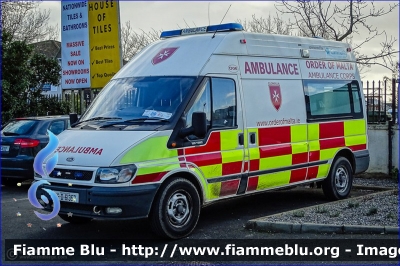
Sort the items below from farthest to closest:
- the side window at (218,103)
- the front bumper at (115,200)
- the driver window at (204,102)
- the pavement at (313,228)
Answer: the side window at (218,103)
the driver window at (204,102)
the pavement at (313,228)
the front bumper at (115,200)

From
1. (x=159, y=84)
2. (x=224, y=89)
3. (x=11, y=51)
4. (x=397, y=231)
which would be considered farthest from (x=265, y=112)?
(x=11, y=51)

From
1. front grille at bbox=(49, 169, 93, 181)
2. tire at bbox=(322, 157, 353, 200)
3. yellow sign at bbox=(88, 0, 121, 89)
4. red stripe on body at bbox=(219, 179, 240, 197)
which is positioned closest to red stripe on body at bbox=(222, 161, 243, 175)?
red stripe on body at bbox=(219, 179, 240, 197)

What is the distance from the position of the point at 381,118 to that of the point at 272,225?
264 inches

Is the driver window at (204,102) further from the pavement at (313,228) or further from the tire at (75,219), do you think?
the tire at (75,219)

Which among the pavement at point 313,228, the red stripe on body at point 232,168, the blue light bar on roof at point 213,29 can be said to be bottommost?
the pavement at point 313,228

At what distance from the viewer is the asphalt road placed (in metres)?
7.39

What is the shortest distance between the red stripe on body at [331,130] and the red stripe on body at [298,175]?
748mm

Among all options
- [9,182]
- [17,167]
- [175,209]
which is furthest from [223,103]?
[9,182]

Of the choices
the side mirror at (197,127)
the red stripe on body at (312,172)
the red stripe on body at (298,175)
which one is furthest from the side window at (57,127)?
the side mirror at (197,127)

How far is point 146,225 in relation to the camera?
27.0ft

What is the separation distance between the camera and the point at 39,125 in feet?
39.0

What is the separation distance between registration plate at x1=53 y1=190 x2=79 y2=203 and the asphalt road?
65 centimetres

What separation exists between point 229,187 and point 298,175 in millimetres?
1713

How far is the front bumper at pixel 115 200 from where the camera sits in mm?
6625
